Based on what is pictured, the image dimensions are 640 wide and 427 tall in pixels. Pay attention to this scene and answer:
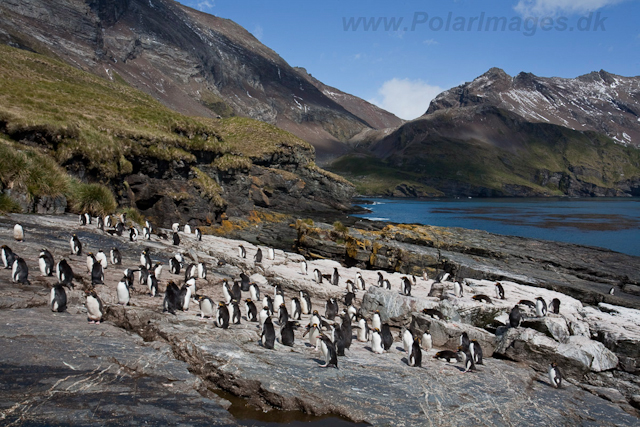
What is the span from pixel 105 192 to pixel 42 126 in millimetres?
5990

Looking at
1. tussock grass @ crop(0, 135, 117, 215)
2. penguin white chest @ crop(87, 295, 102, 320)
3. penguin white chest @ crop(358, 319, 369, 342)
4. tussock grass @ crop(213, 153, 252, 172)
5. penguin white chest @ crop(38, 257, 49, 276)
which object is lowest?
penguin white chest @ crop(358, 319, 369, 342)

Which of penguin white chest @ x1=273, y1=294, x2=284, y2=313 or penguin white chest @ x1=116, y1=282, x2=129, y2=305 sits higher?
penguin white chest @ x1=116, y1=282, x2=129, y2=305

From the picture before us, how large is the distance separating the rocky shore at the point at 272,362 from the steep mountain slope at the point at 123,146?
8404 millimetres

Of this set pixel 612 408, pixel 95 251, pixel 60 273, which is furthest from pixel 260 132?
pixel 612 408

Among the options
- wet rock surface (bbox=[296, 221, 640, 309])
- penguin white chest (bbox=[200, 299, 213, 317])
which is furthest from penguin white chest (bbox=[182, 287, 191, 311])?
wet rock surface (bbox=[296, 221, 640, 309])

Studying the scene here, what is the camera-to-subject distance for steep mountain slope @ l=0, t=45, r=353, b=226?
1033 inches

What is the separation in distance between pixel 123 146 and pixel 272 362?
2830 centimetres

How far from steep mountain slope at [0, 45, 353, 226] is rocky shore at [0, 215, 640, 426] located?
840cm

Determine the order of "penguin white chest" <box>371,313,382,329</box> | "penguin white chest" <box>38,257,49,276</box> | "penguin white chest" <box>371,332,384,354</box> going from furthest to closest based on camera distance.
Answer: "penguin white chest" <box>371,313,382,329</box>, "penguin white chest" <box>371,332,384,354</box>, "penguin white chest" <box>38,257,49,276</box>

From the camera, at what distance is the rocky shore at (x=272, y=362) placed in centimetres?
818

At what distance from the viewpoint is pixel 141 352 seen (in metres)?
9.80

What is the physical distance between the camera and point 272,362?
1075cm

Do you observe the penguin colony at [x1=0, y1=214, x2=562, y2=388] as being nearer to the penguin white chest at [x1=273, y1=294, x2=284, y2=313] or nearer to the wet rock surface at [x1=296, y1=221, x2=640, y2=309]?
the penguin white chest at [x1=273, y1=294, x2=284, y2=313]

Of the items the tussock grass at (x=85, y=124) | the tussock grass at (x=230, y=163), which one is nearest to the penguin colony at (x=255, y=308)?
the tussock grass at (x=85, y=124)
